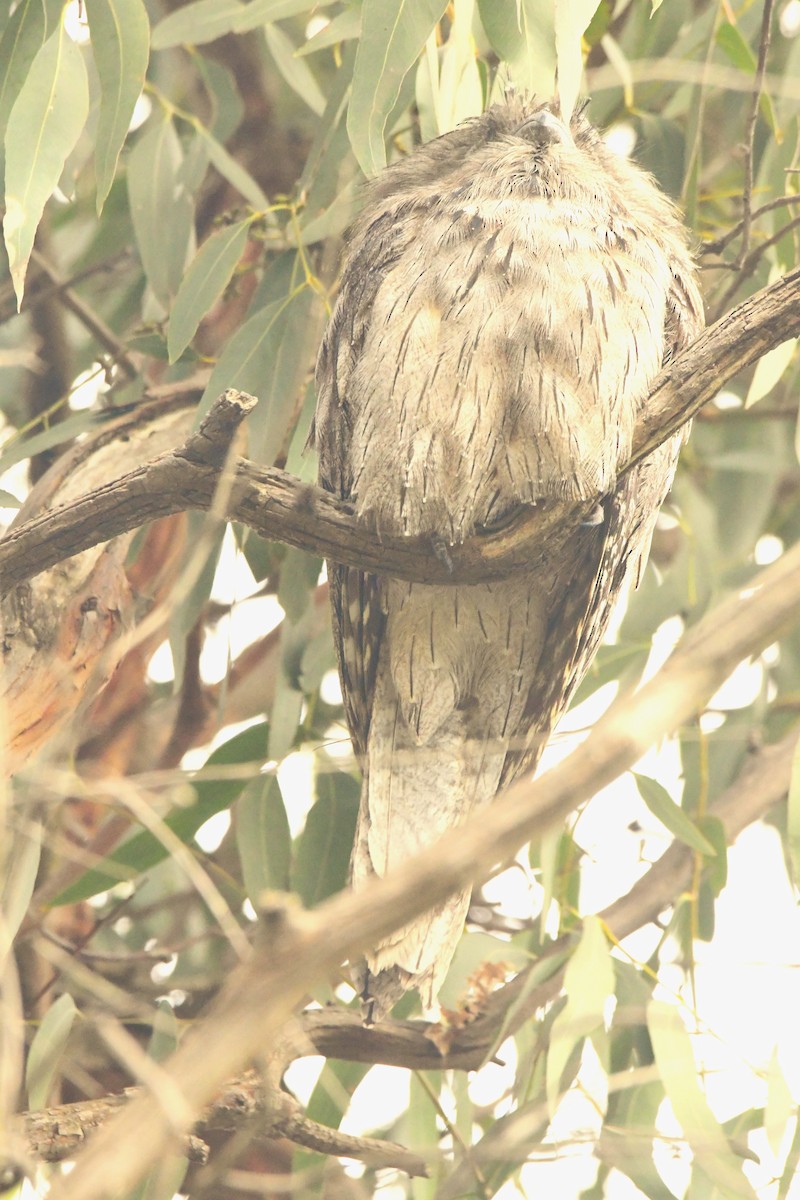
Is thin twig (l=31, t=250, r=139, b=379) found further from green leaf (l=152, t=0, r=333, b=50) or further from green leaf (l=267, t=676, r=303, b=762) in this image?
green leaf (l=267, t=676, r=303, b=762)

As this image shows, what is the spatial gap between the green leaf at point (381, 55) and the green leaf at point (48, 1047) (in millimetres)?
1574

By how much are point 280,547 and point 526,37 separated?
132 cm

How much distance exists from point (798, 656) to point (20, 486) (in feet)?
7.62

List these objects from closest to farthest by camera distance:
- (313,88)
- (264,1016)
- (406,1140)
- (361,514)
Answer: (264,1016) → (361,514) → (406,1140) → (313,88)

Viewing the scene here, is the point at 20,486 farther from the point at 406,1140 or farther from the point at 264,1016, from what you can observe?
the point at 264,1016

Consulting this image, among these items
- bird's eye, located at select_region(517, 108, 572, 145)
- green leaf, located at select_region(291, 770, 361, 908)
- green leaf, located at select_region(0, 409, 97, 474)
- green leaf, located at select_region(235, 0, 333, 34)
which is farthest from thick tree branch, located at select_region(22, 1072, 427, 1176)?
green leaf, located at select_region(235, 0, 333, 34)

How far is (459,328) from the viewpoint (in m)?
2.19

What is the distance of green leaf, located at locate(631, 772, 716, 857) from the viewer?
8.95 ft

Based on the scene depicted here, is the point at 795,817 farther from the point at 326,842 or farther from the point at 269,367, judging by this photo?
the point at 269,367

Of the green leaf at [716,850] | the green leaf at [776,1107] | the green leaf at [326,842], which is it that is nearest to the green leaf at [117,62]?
the green leaf at [326,842]

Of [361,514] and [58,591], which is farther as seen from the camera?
[58,591]

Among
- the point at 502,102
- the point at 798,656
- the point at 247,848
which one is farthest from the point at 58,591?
the point at 798,656

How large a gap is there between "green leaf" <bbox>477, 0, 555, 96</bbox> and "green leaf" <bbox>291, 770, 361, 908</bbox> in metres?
1.44

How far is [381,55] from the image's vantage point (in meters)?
2.16
